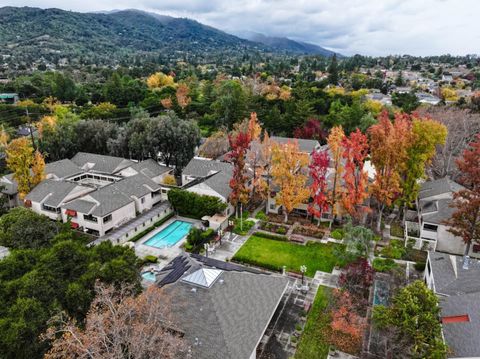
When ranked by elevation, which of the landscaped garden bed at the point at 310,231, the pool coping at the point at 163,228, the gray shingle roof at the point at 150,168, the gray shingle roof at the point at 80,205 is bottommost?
the pool coping at the point at 163,228

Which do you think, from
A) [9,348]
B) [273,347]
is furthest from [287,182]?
[9,348]

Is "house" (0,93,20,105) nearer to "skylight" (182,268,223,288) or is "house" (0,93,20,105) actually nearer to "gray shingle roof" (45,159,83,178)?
"gray shingle roof" (45,159,83,178)

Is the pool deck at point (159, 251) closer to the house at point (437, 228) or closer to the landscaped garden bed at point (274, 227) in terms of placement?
the landscaped garden bed at point (274, 227)

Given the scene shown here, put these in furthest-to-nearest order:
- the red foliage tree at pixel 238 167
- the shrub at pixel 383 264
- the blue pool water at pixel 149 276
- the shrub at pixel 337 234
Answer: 1. the red foliage tree at pixel 238 167
2. the shrub at pixel 337 234
3. the shrub at pixel 383 264
4. the blue pool water at pixel 149 276

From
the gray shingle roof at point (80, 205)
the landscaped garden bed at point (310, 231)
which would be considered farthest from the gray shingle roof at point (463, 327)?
the gray shingle roof at point (80, 205)

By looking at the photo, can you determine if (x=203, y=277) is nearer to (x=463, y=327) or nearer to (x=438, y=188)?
(x=463, y=327)

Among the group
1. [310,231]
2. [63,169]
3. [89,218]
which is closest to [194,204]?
[89,218]

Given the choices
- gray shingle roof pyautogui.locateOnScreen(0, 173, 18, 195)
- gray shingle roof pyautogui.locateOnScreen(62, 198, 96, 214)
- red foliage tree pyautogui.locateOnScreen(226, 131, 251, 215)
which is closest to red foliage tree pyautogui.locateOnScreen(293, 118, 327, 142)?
red foliage tree pyautogui.locateOnScreen(226, 131, 251, 215)

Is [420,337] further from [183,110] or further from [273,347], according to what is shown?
[183,110]
